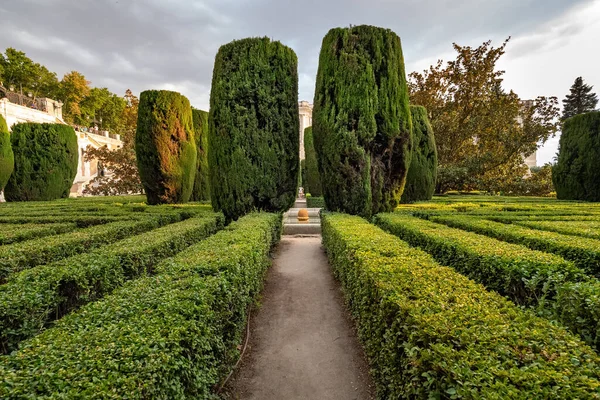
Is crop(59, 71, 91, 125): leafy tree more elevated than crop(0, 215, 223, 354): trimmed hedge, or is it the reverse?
crop(59, 71, 91, 125): leafy tree

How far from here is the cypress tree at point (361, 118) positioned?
26.8ft

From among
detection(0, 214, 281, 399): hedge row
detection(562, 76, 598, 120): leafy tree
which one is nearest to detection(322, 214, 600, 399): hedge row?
detection(0, 214, 281, 399): hedge row

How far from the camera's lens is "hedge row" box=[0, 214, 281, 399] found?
131 centimetres

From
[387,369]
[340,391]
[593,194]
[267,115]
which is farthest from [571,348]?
[593,194]

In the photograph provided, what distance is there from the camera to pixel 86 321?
191 centimetres

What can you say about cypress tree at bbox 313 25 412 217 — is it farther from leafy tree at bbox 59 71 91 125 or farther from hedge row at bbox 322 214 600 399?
leafy tree at bbox 59 71 91 125

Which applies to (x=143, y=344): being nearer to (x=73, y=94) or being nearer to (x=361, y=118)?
(x=361, y=118)

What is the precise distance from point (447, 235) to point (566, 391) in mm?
3606

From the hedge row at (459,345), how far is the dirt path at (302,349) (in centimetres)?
51

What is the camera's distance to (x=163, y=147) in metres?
11.3

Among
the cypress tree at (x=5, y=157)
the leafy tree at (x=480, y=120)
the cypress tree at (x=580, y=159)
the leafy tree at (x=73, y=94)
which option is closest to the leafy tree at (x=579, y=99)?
the leafy tree at (x=480, y=120)

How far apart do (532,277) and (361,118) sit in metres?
6.04

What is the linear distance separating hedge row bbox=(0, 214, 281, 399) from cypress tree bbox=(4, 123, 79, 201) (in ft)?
52.9

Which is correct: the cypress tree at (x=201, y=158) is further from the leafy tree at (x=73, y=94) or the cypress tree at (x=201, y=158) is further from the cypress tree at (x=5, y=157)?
the leafy tree at (x=73, y=94)
